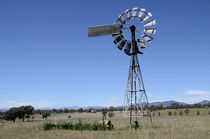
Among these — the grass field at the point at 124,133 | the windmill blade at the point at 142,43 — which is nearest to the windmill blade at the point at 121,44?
the windmill blade at the point at 142,43

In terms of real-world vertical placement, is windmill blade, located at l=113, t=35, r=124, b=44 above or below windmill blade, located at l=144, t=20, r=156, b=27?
below

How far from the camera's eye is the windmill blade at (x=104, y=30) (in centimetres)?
1944

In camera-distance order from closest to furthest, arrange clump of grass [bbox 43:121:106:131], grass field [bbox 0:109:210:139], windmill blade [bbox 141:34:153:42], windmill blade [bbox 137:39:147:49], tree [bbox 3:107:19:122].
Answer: grass field [bbox 0:109:210:139], clump of grass [bbox 43:121:106:131], windmill blade [bbox 141:34:153:42], windmill blade [bbox 137:39:147:49], tree [bbox 3:107:19:122]

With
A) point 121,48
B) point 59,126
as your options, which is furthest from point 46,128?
point 121,48

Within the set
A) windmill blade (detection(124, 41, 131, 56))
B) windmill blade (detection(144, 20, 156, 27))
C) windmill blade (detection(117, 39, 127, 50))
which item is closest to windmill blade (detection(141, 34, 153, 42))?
windmill blade (detection(144, 20, 156, 27))

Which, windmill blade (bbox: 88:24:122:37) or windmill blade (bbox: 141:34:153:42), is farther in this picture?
windmill blade (bbox: 88:24:122:37)

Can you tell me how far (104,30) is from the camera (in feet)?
65.4

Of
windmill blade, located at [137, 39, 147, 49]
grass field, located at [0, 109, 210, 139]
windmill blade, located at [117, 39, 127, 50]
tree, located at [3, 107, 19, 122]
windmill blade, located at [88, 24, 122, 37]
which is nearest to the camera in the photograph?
grass field, located at [0, 109, 210, 139]

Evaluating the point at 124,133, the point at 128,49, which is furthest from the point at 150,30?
the point at 124,133

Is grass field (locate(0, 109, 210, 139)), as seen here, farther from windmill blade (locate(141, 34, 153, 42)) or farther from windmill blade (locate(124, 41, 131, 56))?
windmill blade (locate(141, 34, 153, 42))

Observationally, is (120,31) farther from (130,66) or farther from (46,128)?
(46,128)

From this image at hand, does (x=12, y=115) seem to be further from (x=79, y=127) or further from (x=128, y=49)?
(x=128, y=49)

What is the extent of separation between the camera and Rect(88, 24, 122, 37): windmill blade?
19438 millimetres

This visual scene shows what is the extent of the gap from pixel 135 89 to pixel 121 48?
3691 millimetres
